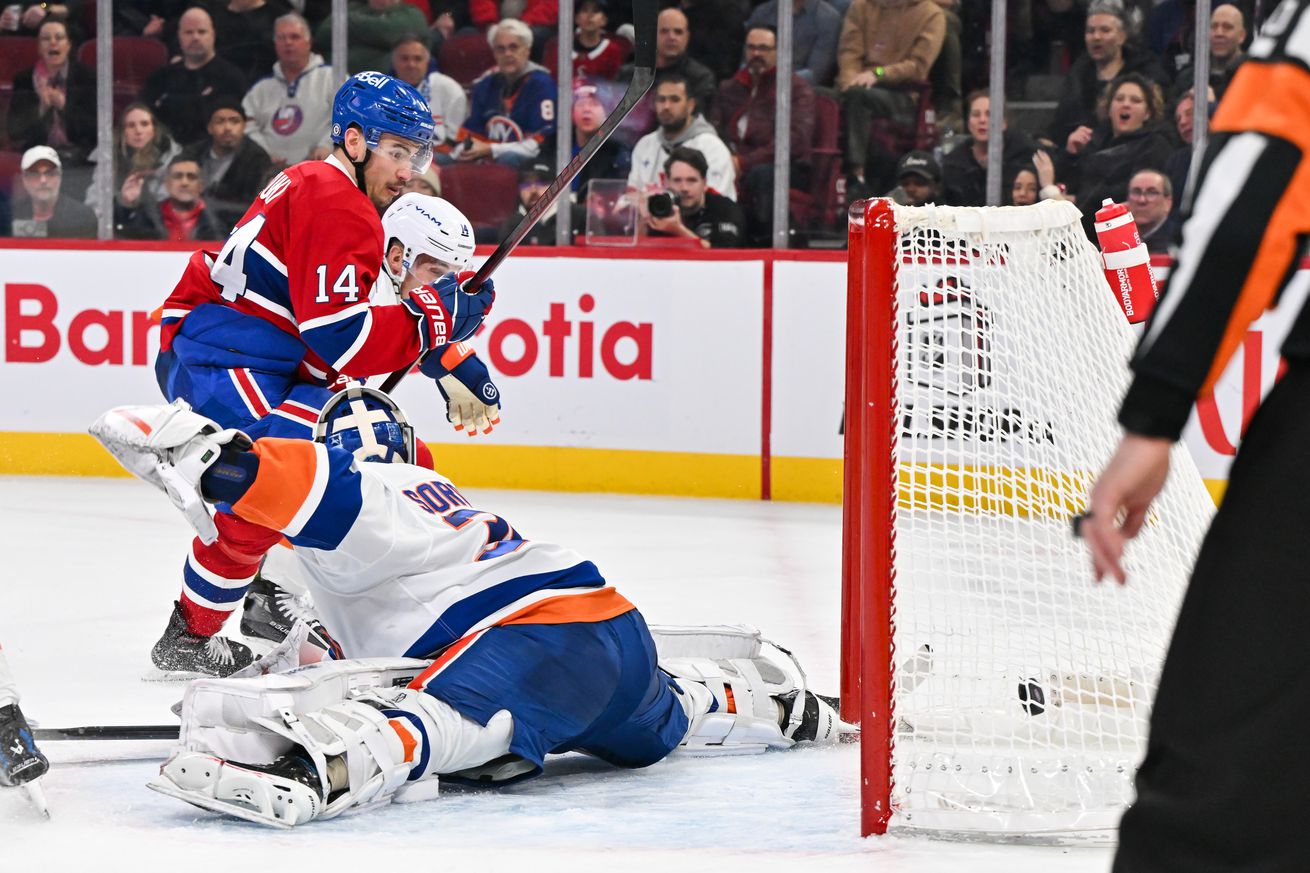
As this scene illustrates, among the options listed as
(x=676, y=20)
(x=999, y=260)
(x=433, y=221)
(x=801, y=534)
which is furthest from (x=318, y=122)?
(x=999, y=260)

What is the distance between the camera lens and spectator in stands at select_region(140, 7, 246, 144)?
7137 millimetres

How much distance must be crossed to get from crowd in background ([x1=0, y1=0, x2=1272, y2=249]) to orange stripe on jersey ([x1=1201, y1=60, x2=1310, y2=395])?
16.6 ft

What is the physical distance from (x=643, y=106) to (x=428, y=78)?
3.00 feet

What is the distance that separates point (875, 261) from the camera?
2566 mm

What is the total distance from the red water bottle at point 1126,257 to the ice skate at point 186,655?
1938 mm

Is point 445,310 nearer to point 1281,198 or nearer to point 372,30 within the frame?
point 1281,198

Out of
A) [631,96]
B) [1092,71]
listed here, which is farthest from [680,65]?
[631,96]

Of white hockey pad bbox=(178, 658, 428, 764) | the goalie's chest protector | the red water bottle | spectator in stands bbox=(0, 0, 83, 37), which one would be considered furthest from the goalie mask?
spectator in stands bbox=(0, 0, 83, 37)

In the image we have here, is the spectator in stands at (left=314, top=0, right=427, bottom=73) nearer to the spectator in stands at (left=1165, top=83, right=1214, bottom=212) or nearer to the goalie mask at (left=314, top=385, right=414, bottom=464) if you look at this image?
the spectator in stands at (left=1165, top=83, right=1214, bottom=212)

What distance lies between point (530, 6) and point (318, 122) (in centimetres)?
93

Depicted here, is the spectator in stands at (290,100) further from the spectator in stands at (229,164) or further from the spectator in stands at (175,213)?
the spectator in stands at (175,213)

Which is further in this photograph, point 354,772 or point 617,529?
point 617,529

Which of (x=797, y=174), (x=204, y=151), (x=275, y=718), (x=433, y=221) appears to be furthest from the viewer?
(x=204, y=151)

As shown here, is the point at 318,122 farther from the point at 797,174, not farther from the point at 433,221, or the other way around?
the point at 433,221
